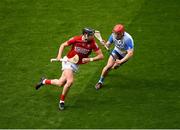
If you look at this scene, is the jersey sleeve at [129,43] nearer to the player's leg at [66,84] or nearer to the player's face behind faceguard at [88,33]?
the player's face behind faceguard at [88,33]

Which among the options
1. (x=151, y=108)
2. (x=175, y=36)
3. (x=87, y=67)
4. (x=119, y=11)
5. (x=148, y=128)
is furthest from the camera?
(x=119, y=11)

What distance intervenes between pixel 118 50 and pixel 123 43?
534mm

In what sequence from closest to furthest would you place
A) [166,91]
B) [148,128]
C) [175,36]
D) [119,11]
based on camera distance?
1. [148,128]
2. [166,91]
3. [175,36]
4. [119,11]

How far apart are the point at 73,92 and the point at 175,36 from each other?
554cm

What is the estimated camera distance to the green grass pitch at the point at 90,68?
16.3 metres

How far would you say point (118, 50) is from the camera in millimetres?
18203

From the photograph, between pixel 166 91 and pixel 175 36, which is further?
pixel 175 36

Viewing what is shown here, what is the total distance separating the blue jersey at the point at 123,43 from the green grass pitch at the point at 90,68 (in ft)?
3.69

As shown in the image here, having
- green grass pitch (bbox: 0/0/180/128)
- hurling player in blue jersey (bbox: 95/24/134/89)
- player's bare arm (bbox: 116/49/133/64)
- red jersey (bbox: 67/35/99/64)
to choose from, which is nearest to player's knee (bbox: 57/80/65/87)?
green grass pitch (bbox: 0/0/180/128)

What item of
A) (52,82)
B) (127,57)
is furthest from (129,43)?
(52,82)

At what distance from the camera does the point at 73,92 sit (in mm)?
17828

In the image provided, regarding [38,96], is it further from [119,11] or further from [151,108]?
[119,11]

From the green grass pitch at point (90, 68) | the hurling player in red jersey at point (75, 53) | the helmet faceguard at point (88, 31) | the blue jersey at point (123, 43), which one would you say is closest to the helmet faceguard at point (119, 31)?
the blue jersey at point (123, 43)

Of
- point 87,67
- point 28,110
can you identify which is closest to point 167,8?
point 87,67
